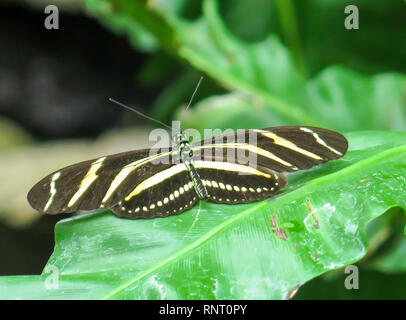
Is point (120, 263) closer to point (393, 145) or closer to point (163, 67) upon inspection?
point (393, 145)

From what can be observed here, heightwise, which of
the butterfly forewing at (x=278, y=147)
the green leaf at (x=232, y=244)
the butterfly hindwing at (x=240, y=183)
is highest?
the butterfly forewing at (x=278, y=147)

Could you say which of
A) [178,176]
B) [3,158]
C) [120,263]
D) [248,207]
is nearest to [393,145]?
[248,207]

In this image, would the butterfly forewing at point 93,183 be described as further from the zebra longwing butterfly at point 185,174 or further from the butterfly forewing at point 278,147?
the butterfly forewing at point 278,147

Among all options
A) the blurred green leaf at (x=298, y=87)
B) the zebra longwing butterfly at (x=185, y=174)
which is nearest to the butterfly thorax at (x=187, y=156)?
the zebra longwing butterfly at (x=185, y=174)

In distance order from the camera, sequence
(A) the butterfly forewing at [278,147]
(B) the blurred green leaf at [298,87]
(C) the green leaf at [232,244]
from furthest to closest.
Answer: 1. (B) the blurred green leaf at [298,87]
2. (A) the butterfly forewing at [278,147]
3. (C) the green leaf at [232,244]

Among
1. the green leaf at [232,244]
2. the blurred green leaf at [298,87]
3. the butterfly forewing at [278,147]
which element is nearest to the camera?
the green leaf at [232,244]

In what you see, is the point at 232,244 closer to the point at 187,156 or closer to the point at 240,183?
the point at 240,183
